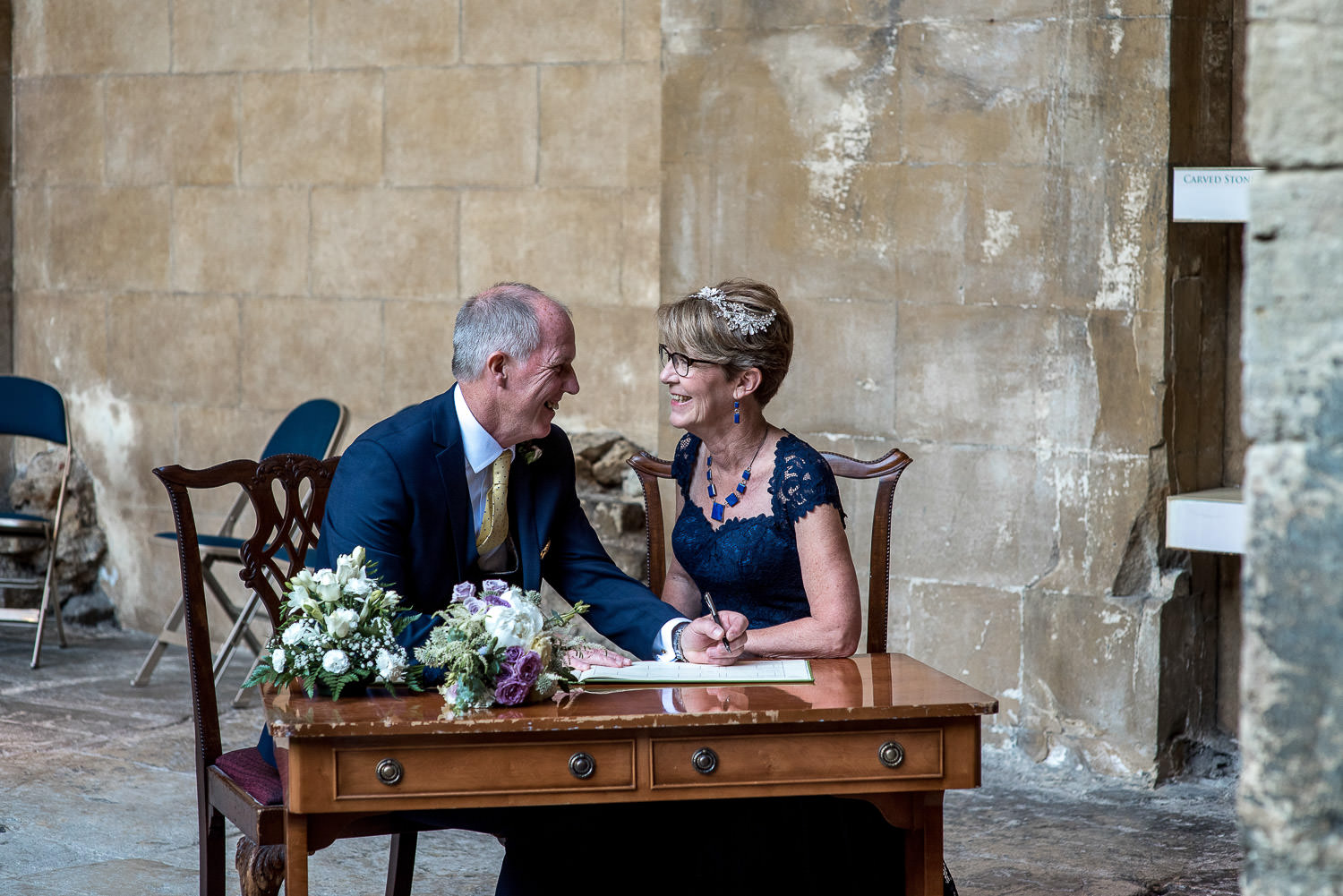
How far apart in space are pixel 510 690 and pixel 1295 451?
123 centimetres

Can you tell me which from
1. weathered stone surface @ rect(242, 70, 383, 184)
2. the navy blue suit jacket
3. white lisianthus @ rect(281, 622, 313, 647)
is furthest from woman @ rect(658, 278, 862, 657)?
weathered stone surface @ rect(242, 70, 383, 184)

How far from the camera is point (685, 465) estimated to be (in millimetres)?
3512

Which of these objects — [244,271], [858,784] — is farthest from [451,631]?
[244,271]

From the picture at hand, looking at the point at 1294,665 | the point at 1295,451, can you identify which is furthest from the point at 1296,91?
the point at 1294,665

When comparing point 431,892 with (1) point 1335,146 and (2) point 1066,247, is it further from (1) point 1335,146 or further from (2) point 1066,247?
(1) point 1335,146

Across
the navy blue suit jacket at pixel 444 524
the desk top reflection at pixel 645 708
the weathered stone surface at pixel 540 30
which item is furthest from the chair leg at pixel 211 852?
the weathered stone surface at pixel 540 30

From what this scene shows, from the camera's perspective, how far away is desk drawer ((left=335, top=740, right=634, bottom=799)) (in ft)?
7.52

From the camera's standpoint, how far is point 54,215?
22.6ft

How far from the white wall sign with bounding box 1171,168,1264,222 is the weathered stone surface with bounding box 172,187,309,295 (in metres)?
3.39

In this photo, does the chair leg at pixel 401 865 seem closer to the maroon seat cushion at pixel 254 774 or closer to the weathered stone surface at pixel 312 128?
the maroon seat cushion at pixel 254 774

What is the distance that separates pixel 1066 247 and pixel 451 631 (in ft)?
8.89

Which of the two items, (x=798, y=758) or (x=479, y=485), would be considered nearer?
(x=798, y=758)

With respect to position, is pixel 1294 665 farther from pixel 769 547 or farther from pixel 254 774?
pixel 254 774

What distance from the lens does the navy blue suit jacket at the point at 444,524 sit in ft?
9.13
